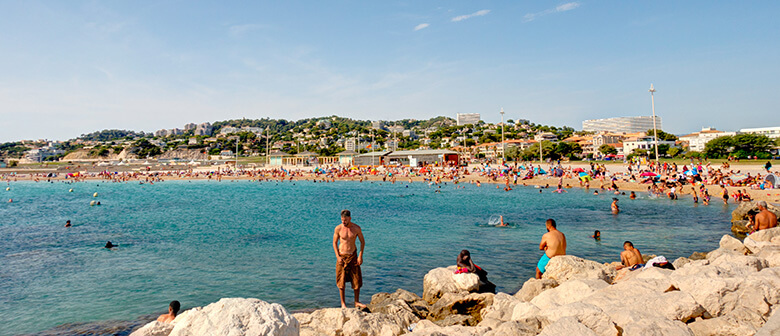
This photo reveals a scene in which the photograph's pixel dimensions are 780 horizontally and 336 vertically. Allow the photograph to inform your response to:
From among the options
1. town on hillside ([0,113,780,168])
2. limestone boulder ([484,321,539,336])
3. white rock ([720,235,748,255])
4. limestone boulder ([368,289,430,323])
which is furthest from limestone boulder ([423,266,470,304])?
town on hillside ([0,113,780,168])

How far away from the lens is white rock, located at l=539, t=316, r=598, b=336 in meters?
4.13

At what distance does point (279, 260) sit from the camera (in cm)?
1255

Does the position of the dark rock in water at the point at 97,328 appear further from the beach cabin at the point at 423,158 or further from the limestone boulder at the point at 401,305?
the beach cabin at the point at 423,158

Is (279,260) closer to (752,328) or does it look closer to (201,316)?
(201,316)

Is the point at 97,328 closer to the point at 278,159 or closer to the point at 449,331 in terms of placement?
the point at 449,331

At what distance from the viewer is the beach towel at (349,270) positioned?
670cm

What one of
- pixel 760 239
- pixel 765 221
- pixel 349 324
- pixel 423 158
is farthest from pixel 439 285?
pixel 423 158

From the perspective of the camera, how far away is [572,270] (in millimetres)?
7898

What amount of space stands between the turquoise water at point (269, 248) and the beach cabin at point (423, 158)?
36.5 m

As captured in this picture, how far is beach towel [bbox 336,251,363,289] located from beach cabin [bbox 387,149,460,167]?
54816 millimetres

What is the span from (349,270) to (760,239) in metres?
10.4

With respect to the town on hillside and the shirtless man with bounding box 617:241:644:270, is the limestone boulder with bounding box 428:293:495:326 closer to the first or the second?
the shirtless man with bounding box 617:241:644:270

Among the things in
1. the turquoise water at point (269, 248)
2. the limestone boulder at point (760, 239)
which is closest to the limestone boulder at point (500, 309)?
the turquoise water at point (269, 248)

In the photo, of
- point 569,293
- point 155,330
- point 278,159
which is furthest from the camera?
point 278,159
